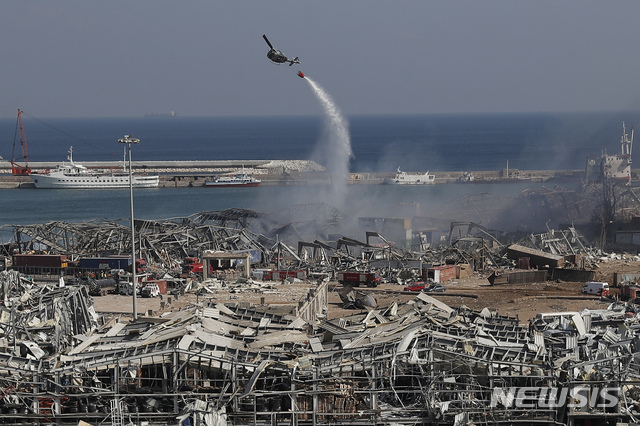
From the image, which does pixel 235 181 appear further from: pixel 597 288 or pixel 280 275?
pixel 597 288

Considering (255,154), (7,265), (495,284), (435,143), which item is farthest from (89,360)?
(435,143)

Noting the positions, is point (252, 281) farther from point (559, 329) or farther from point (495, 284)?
point (559, 329)

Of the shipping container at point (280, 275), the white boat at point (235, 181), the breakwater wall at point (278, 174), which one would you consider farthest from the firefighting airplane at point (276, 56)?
the white boat at point (235, 181)

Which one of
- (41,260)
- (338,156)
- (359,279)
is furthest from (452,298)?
(338,156)

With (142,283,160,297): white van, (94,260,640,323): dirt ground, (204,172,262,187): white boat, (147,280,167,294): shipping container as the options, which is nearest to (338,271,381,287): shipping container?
(94,260,640,323): dirt ground

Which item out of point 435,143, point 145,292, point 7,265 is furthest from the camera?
point 435,143

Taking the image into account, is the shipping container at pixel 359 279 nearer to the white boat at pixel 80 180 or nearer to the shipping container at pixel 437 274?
the shipping container at pixel 437 274
